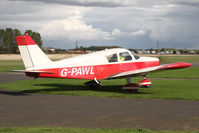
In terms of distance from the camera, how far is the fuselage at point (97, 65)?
13.8m

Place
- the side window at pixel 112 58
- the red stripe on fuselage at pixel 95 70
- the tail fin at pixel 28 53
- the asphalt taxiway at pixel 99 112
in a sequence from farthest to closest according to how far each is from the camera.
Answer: the side window at pixel 112 58, the red stripe on fuselage at pixel 95 70, the tail fin at pixel 28 53, the asphalt taxiway at pixel 99 112

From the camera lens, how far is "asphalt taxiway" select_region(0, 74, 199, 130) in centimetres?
775

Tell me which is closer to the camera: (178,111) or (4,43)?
(178,111)

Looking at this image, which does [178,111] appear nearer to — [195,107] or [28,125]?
[195,107]

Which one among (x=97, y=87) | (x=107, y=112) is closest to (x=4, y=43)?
(x=97, y=87)

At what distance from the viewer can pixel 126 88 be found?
1474cm

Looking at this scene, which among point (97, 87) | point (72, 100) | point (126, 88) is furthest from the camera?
point (97, 87)

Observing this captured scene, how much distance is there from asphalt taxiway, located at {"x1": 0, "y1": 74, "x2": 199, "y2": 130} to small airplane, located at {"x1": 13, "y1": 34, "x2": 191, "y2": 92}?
1.52 metres

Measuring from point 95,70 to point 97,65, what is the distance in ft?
0.89

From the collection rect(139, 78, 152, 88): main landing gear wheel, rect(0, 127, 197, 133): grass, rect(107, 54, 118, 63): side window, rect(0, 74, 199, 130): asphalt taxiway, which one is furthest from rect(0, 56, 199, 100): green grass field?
rect(0, 127, 197, 133): grass

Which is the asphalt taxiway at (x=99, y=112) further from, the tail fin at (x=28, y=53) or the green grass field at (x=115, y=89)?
the tail fin at (x=28, y=53)

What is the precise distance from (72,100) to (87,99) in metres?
0.65

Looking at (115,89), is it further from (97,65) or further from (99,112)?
(99,112)

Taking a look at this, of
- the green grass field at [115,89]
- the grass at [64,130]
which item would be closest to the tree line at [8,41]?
the green grass field at [115,89]
